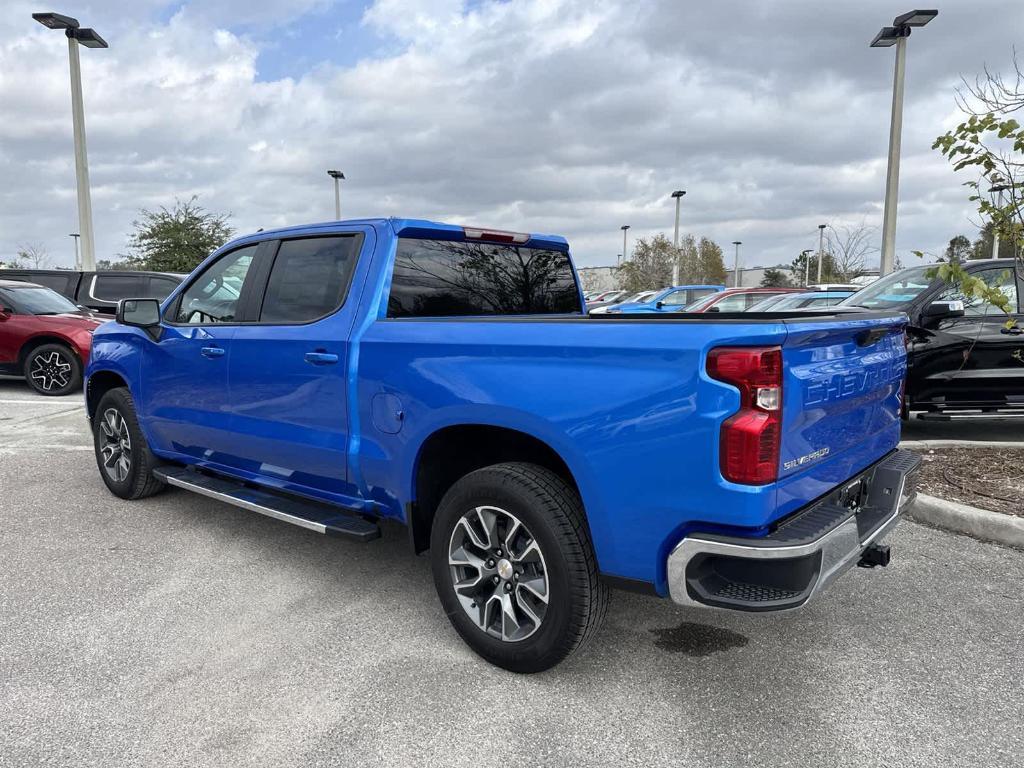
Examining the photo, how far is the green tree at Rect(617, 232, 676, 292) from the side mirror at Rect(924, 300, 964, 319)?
45921 mm

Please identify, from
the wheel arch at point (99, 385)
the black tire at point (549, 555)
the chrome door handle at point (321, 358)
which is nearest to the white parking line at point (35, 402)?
the wheel arch at point (99, 385)

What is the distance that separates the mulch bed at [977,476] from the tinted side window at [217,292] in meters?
4.37

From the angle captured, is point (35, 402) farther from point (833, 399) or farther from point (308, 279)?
point (833, 399)

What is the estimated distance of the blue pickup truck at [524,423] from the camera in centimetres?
243

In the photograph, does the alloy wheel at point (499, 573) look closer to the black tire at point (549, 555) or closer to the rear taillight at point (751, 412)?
the black tire at point (549, 555)

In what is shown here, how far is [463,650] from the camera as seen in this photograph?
3221 millimetres

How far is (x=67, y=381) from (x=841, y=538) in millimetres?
11171

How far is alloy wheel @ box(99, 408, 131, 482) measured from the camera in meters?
5.32

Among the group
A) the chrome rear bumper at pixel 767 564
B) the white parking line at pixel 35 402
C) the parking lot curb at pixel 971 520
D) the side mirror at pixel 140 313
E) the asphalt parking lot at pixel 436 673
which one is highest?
the side mirror at pixel 140 313

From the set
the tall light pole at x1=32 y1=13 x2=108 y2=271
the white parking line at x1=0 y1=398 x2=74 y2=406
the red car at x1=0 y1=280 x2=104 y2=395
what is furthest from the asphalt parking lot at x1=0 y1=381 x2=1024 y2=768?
the tall light pole at x1=32 y1=13 x2=108 y2=271

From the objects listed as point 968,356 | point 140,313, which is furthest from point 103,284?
point 968,356

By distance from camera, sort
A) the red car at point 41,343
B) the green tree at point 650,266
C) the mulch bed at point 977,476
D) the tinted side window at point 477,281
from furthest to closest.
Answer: the green tree at point 650,266
the red car at point 41,343
the mulch bed at point 977,476
the tinted side window at point 477,281

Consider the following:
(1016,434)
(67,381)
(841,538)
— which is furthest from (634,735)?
(67,381)

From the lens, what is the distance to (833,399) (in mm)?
2689
